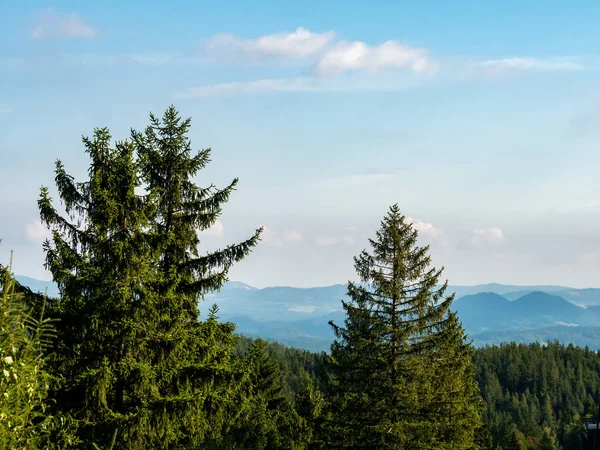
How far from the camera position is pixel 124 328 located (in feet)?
48.6

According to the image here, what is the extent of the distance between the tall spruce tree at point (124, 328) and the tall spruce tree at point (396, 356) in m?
7.18

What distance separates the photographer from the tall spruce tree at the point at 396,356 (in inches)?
850

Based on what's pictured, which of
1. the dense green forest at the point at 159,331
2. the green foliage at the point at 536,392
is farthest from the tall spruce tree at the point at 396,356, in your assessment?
the green foliage at the point at 536,392

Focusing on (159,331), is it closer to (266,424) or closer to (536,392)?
(266,424)

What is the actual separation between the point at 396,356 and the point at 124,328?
1079 cm

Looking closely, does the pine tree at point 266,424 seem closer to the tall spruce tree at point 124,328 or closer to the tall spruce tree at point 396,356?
the tall spruce tree at point 396,356

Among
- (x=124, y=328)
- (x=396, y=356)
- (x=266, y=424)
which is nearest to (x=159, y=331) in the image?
(x=124, y=328)

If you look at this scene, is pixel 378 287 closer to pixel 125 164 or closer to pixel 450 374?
pixel 450 374

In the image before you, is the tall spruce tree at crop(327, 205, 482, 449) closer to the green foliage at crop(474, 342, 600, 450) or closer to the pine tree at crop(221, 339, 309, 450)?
the pine tree at crop(221, 339, 309, 450)

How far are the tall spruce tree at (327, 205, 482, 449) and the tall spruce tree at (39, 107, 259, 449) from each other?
23.6 ft

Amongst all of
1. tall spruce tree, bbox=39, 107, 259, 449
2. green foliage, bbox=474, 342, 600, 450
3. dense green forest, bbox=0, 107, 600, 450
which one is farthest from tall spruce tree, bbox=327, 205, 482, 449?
green foliage, bbox=474, 342, 600, 450

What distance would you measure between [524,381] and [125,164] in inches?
8092

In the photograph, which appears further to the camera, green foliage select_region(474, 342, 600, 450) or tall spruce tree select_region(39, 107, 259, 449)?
green foliage select_region(474, 342, 600, 450)

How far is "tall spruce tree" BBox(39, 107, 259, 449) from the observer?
48.0 feet
